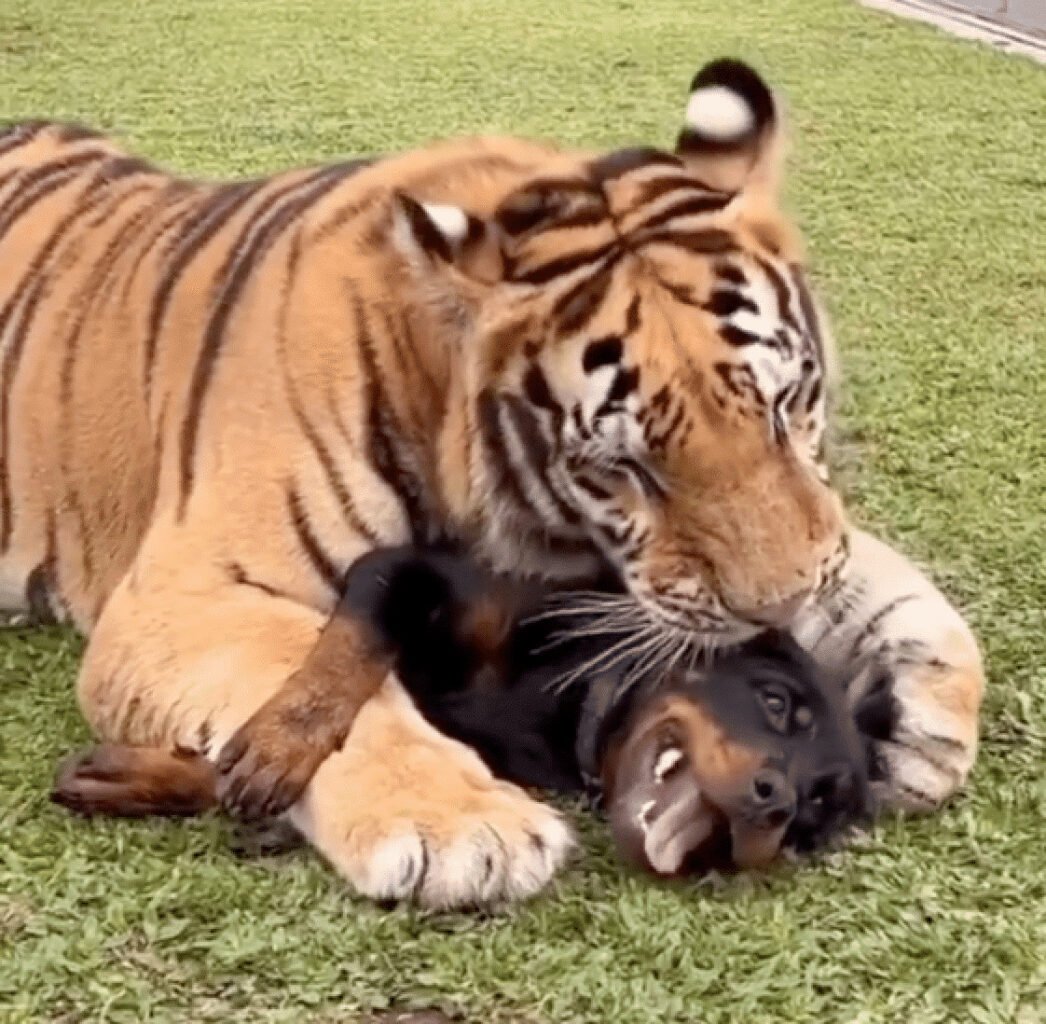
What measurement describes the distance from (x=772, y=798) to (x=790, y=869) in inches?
3.5

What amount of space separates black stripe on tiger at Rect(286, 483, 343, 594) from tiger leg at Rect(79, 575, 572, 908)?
0.04 metres

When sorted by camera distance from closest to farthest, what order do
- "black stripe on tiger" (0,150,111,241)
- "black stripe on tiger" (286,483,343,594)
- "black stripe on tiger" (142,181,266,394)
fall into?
"black stripe on tiger" (286,483,343,594) → "black stripe on tiger" (142,181,266,394) → "black stripe on tiger" (0,150,111,241)

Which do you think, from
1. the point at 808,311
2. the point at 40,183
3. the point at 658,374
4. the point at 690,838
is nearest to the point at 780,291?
the point at 808,311

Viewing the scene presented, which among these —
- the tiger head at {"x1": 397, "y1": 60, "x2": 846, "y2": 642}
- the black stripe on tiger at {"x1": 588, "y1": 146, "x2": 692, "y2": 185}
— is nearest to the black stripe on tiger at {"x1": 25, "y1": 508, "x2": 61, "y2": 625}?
the tiger head at {"x1": 397, "y1": 60, "x2": 846, "y2": 642}

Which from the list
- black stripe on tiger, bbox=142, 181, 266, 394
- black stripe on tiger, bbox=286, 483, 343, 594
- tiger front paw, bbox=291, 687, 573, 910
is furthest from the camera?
black stripe on tiger, bbox=142, 181, 266, 394

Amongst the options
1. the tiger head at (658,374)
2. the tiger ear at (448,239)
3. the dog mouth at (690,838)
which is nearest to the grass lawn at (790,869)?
the dog mouth at (690,838)

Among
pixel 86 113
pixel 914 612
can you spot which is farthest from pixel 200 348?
pixel 86 113

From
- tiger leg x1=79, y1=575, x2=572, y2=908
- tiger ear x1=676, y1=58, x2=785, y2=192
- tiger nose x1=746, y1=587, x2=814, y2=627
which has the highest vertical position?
tiger ear x1=676, y1=58, x2=785, y2=192

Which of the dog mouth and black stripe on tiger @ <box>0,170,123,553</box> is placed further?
black stripe on tiger @ <box>0,170,123,553</box>

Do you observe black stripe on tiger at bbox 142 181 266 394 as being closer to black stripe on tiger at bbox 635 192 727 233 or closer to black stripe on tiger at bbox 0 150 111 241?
black stripe on tiger at bbox 0 150 111 241

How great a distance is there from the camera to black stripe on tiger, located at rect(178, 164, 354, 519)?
197 centimetres

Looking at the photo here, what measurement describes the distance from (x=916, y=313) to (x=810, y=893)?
206 cm

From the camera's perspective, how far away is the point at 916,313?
3496mm

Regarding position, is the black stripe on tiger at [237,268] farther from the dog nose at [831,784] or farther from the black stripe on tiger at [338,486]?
the dog nose at [831,784]
